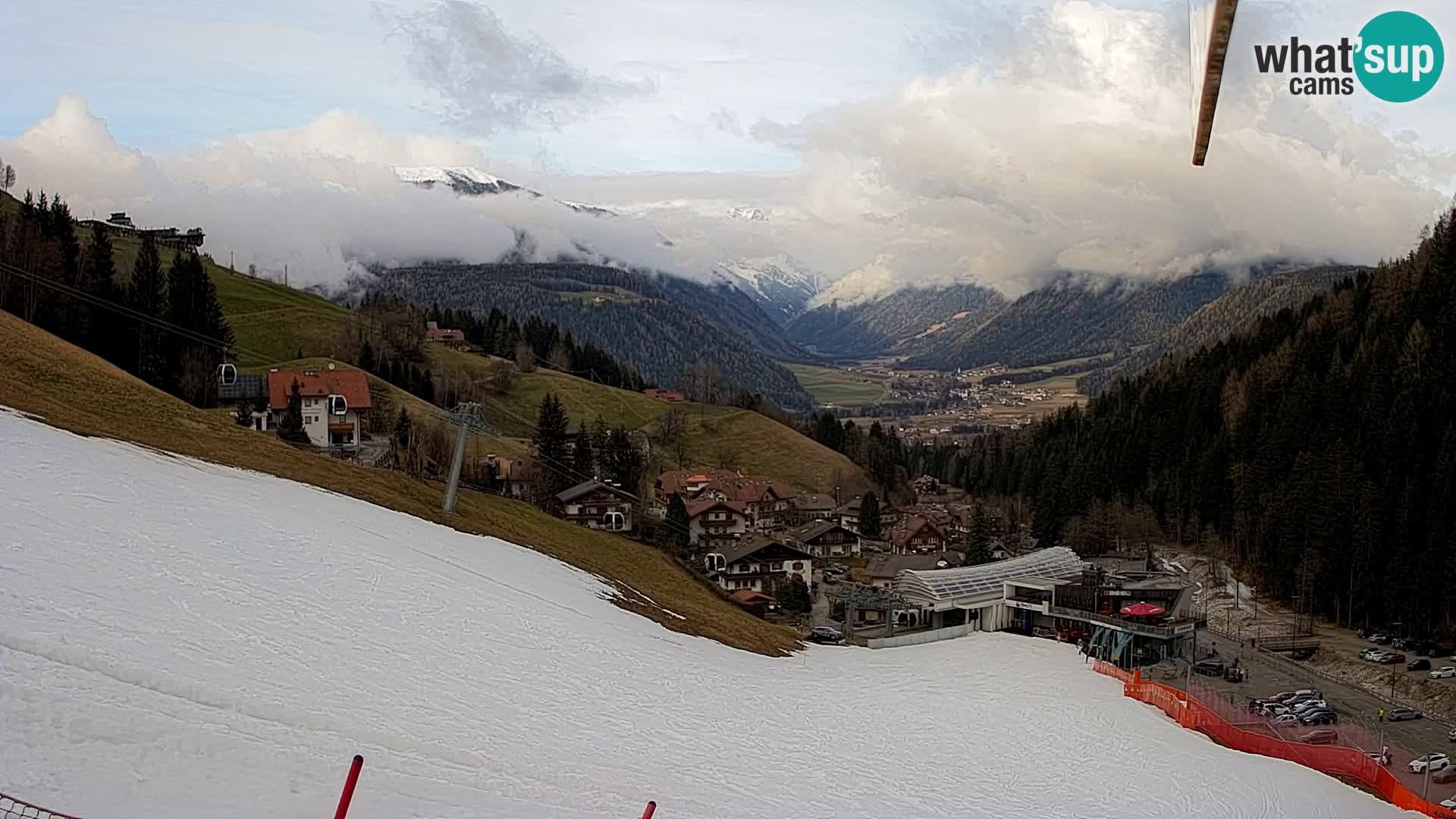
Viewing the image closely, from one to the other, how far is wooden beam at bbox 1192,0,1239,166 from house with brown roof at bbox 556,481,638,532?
7200 cm

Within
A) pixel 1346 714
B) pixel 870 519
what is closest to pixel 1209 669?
pixel 1346 714

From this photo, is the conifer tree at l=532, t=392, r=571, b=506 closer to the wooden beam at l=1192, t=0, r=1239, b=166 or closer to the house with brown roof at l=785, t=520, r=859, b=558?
the house with brown roof at l=785, t=520, r=859, b=558

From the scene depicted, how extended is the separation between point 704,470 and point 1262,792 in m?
85.2

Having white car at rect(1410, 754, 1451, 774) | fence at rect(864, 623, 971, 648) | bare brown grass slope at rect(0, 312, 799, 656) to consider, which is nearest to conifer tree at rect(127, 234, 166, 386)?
bare brown grass slope at rect(0, 312, 799, 656)

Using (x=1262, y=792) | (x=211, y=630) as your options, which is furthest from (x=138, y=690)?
(x=1262, y=792)

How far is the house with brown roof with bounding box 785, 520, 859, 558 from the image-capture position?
8519 cm

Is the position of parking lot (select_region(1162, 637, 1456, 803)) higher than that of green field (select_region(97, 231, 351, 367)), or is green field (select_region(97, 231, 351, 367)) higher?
green field (select_region(97, 231, 351, 367))

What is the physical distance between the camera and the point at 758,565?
235 feet

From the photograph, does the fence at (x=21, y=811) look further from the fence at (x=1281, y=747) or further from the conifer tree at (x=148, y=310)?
the conifer tree at (x=148, y=310)

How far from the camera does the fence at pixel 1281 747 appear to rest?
2570cm

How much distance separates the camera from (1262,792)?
23328mm

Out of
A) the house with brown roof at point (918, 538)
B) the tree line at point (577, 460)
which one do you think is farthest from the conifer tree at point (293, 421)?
the house with brown roof at point (918, 538)

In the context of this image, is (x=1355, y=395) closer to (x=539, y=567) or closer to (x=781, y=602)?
(x=781, y=602)

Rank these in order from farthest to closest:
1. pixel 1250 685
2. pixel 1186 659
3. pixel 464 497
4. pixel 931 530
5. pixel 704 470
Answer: pixel 704 470
pixel 931 530
pixel 1186 659
pixel 1250 685
pixel 464 497
